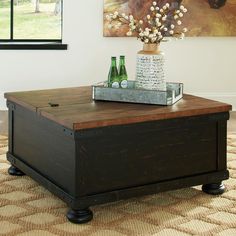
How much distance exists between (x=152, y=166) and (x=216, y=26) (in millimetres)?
3332

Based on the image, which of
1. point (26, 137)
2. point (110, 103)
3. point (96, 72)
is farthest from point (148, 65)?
point (96, 72)

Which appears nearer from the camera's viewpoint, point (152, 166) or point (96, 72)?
point (152, 166)

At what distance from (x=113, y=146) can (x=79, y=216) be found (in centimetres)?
40

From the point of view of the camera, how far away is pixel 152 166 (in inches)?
118

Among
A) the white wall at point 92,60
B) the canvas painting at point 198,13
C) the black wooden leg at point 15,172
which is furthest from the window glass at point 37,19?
the black wooden leg at point 15,172

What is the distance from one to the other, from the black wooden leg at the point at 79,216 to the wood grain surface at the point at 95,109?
437 mm

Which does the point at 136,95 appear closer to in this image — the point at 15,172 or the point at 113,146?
the point at 113,146

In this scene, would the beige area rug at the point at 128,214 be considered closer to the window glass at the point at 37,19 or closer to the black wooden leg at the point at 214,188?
the black wooden leg at the point at 214,188

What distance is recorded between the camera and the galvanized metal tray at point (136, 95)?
125 inches

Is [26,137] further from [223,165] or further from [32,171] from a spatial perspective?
[223,165]

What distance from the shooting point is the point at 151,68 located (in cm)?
331

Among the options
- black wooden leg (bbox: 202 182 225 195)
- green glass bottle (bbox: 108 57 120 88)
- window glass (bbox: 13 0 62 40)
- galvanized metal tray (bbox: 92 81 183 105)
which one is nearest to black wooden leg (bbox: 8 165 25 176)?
galvanized metal tray (bbox: 92 81 183 105)

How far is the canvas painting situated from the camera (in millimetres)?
5758

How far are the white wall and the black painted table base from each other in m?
2.43
